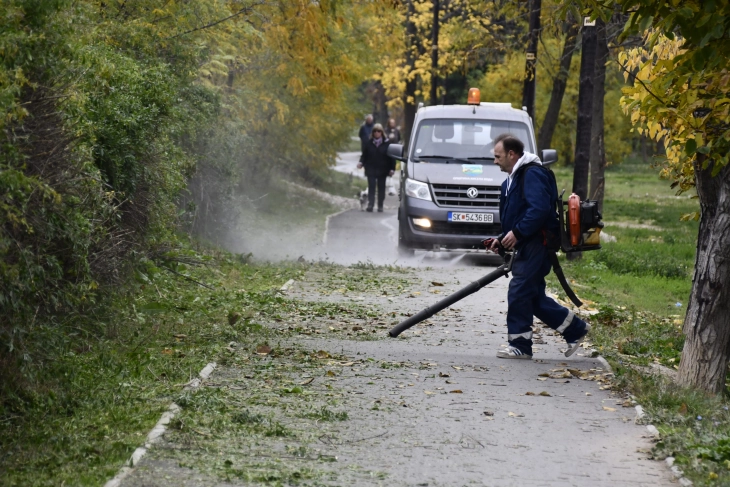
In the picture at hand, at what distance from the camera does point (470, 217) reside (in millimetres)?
17156

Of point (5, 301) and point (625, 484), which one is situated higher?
point (5, 301)

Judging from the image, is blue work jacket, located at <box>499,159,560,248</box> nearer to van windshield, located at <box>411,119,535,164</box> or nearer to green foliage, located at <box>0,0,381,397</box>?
green foliage, located at <box>0,0,381,397</box>

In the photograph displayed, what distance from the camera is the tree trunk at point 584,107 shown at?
57.8 feet

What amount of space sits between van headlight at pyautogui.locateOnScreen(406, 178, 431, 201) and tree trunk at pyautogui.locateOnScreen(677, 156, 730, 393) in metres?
8.92

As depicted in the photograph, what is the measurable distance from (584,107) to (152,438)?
13.0m

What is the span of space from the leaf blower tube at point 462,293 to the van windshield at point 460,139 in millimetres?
7670

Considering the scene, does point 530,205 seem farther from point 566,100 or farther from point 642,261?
point 566,100

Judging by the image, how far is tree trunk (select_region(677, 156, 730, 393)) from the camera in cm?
820

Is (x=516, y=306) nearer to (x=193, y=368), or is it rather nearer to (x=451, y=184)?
(x=193, y=368)

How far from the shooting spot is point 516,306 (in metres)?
9.47

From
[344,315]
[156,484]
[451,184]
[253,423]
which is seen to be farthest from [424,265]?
[156,484]

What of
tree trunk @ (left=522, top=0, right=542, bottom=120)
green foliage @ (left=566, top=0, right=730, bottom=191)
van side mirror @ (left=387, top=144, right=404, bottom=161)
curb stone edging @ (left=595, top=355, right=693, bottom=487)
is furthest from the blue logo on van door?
curb stone edging @ (left=595, top=355, right=693, bottom=487)

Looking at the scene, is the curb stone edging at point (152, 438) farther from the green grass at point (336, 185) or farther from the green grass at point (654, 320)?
the green grass at point (336, 185)

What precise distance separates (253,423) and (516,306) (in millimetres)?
3333
